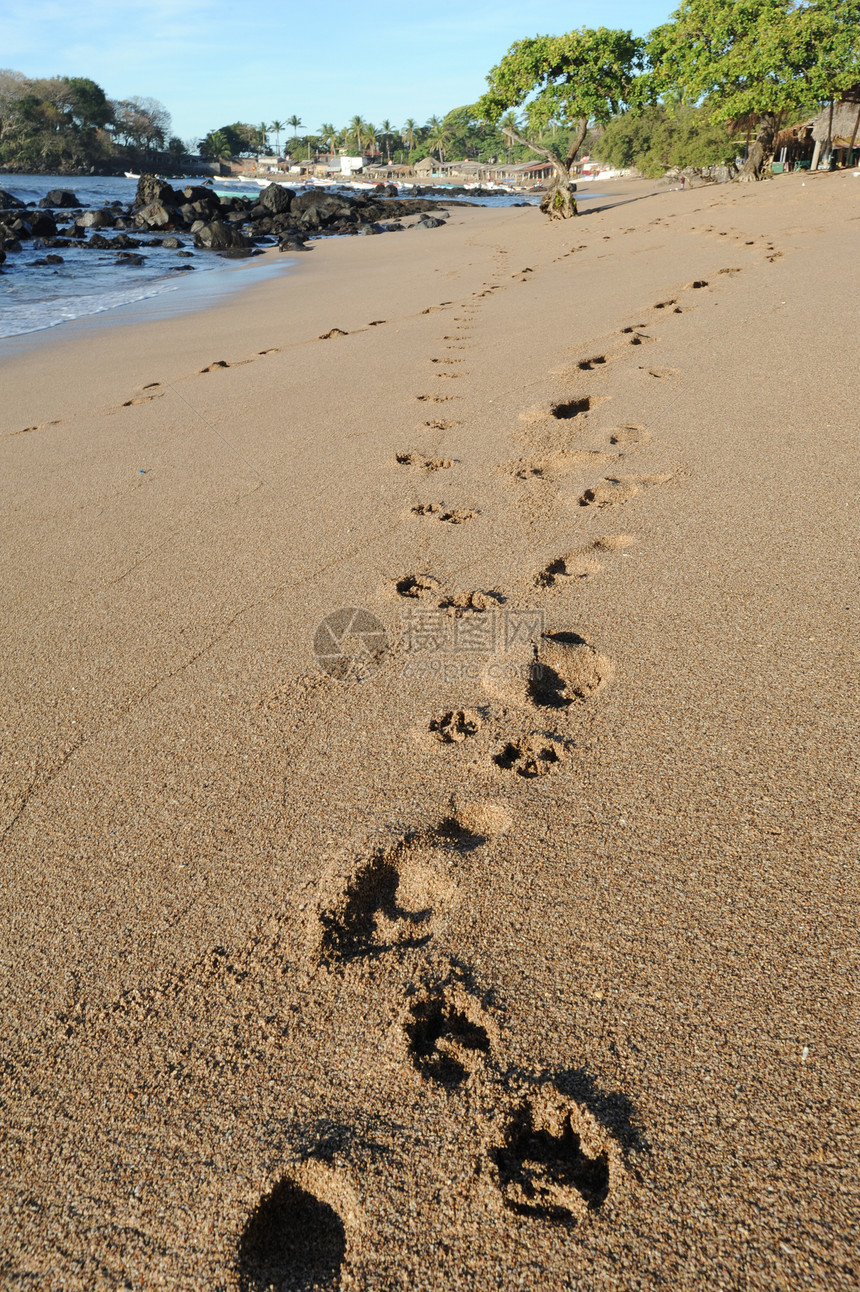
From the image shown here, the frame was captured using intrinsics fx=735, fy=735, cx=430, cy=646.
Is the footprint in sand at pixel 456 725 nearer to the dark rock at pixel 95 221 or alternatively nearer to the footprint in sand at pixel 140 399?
the footprint in sand at pixel 140 399

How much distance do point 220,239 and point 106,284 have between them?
284 inches

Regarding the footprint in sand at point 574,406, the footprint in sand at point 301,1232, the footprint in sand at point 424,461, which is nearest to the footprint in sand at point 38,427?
the footprint in sand at point 424,461

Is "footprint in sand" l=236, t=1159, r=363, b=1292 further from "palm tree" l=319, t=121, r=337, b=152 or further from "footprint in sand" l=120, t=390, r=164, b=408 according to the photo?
"palm tree" l=319, t=121, r=337, b=152

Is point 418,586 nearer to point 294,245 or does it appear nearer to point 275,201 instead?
point 294,245

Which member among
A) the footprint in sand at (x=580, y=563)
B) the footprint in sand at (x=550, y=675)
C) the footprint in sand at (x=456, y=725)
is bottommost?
the footprint in sand at (x=456, y=725)

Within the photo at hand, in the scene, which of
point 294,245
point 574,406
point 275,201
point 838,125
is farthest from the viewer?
point 275,201

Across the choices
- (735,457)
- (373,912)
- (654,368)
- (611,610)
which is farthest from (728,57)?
(373,912)

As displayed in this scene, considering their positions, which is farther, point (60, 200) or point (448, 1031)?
point (60, 200)

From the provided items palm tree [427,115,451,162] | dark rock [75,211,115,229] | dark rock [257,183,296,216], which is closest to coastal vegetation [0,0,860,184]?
dark rock [257,183,296,216]

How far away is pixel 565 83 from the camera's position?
696 inches

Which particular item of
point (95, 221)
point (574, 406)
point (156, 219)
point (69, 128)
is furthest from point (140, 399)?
point (69, 128)

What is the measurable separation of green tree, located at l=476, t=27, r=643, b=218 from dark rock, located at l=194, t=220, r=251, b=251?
6.67 m

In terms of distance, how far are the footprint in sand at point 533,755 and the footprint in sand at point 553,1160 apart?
0.71 metres

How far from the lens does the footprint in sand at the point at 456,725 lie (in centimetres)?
182
